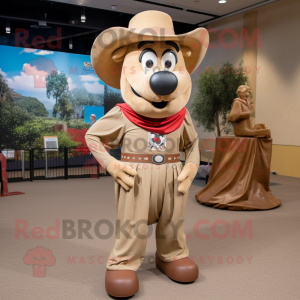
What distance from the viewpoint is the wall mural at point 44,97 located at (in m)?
8.35

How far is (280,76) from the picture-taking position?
26.2 feet

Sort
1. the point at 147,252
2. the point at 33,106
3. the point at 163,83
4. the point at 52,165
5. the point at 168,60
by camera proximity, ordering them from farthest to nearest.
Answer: the point at 33,106
the point at 52,165
the point at 147,252
the point at 168,60
the point at 163,83

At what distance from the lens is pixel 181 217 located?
2.41m

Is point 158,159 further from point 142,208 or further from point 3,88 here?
point 3,88

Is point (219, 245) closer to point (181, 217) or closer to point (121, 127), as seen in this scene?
point (181, 217)

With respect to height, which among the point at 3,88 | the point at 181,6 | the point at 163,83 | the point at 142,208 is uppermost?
the point at 181,6

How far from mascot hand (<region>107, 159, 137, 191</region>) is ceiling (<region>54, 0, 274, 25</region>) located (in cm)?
624

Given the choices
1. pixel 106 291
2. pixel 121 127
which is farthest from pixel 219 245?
pixel 121 127

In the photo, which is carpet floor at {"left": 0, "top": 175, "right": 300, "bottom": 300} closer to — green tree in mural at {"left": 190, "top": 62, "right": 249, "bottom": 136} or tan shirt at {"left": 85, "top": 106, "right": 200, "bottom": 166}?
tan shirt at {"left": 85, "top": 106, "right": 200, "bottom": 166}

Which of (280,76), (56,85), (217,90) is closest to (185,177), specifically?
(217,90)

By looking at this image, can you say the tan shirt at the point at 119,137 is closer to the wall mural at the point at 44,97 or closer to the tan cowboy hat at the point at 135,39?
the tan cowboy hat at the point at 135,39

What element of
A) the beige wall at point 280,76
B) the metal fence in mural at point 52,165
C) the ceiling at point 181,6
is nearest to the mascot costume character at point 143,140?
the metal fence in mural at point 52,165

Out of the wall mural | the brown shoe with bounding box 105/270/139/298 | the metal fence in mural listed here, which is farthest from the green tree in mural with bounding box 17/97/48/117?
the brown shoe with bounding box 105/270/139/298

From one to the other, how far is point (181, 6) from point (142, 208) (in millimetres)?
6962
